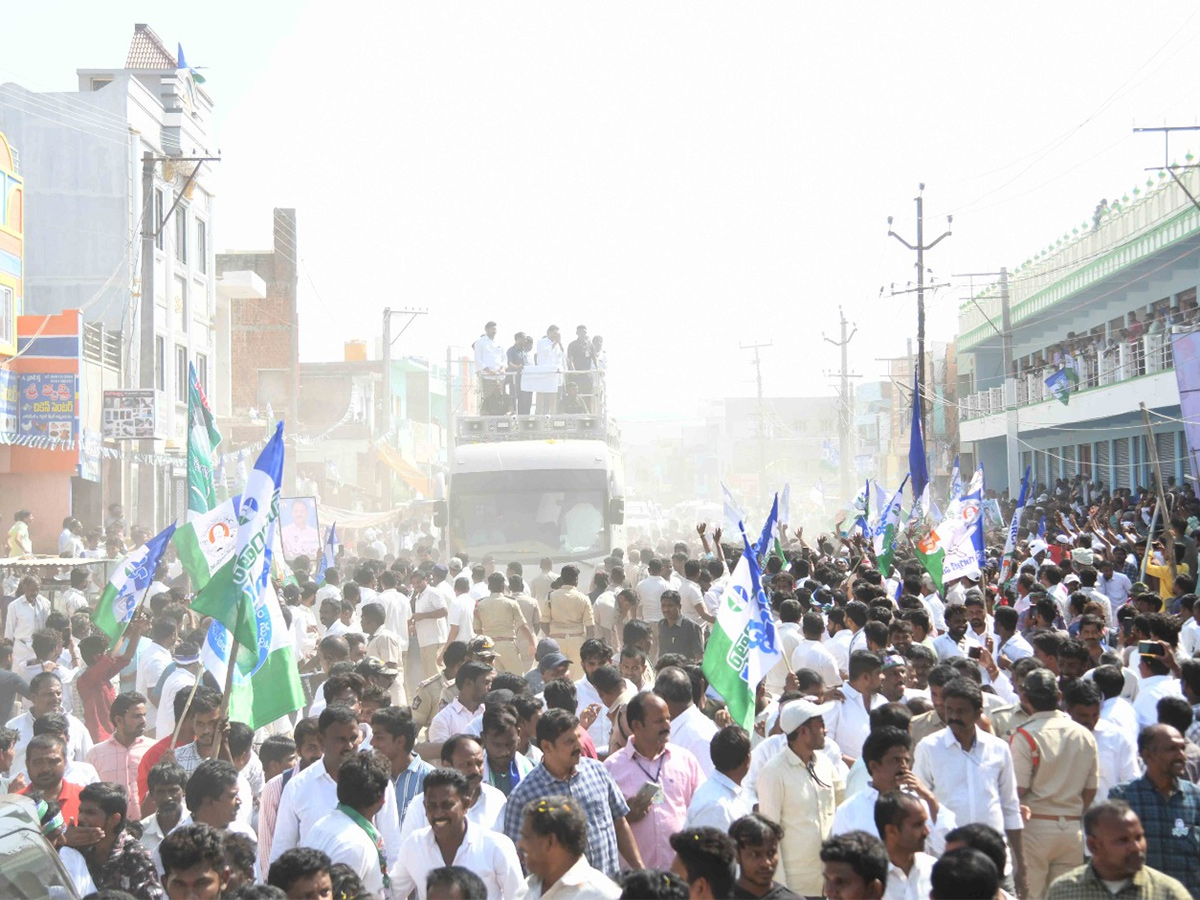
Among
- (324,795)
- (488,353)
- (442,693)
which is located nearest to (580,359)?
(488,353)

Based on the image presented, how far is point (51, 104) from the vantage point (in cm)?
3328

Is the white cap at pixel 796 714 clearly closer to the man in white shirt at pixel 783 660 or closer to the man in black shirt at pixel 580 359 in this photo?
the man in white shirt at pixel 783 660

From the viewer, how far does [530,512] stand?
20422 millimetres

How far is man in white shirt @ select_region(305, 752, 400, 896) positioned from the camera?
5.44m

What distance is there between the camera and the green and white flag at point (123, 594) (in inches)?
429

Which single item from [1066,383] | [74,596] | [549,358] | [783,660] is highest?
[1066,383]

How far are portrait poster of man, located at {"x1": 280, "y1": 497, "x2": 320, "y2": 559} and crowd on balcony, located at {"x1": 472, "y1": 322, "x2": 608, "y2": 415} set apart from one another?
3.62 metres

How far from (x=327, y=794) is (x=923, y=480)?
14.3 m

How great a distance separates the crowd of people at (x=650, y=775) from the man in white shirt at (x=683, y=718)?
0.01 meters

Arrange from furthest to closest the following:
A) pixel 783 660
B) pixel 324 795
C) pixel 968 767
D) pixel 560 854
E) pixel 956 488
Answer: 1. pixel 956 488
2. pixel 783 660
3. pixel 968 767
4. pixel 324 795
5. pixel 560 854

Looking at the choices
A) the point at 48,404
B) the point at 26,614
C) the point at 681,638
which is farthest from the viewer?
the point at 48,404

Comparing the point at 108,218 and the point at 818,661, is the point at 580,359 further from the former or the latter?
the point at 108,218

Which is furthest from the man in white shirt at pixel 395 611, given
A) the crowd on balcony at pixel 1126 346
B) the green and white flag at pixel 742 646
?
the crowd on balcony at pixel 1126 346

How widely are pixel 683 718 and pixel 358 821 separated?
225 centimetres
